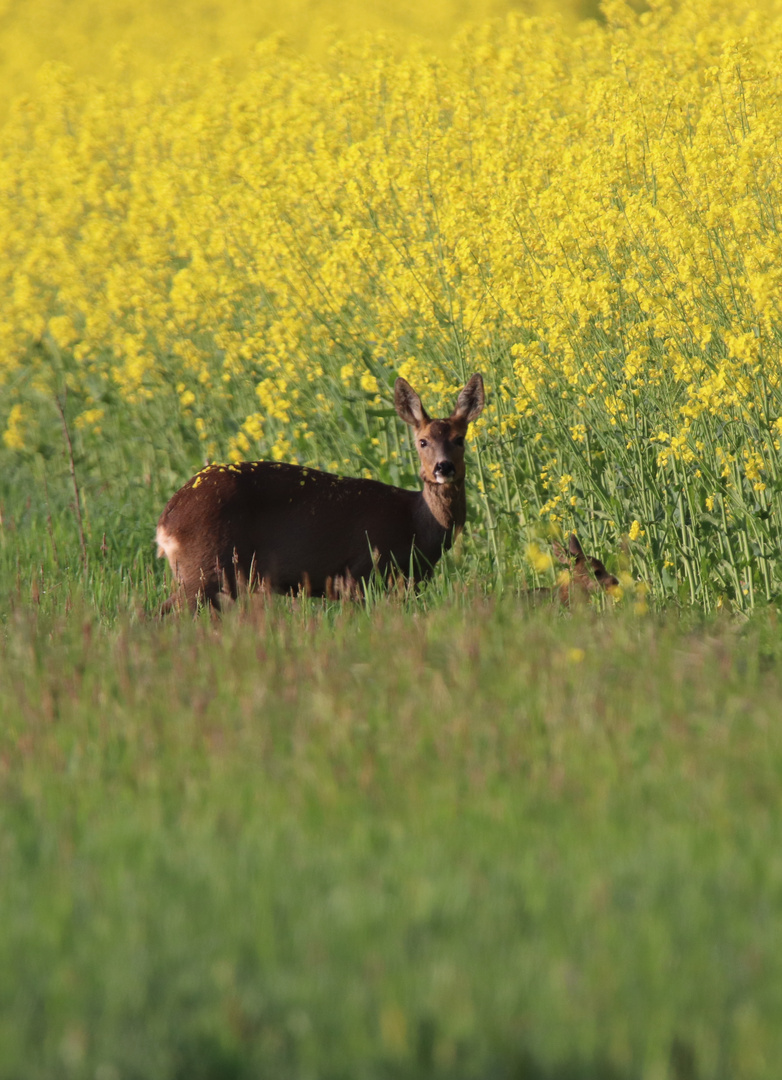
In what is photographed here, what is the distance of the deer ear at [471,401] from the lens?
6.73 metres

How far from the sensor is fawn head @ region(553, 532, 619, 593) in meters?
6.28

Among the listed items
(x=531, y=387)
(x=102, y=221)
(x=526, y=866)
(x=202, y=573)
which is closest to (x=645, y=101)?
(x=531, y=387)

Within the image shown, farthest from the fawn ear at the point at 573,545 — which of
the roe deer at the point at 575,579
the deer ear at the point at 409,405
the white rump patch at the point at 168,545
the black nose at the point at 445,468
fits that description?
the white rump patch at the point at 168,545

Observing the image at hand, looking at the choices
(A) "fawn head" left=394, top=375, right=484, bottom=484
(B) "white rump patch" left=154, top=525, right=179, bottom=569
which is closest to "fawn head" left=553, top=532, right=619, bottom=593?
(A) "fawn head" left=394, top=375, right=484, bottom=484

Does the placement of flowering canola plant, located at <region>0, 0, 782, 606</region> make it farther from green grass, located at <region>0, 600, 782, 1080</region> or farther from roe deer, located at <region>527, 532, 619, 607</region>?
green grass, located at <region>0, 600, 782, 1080</region>

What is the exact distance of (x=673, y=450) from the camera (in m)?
6.15

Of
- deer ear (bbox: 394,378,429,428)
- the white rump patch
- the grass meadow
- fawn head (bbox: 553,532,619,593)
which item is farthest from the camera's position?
deer ear (bbox: 394,378,429,428)

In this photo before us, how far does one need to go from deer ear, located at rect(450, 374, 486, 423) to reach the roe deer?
0.74 metres

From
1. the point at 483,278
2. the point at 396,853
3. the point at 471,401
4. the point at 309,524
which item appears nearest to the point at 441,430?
the point at 471,401

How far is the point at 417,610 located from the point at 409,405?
3.77 ft

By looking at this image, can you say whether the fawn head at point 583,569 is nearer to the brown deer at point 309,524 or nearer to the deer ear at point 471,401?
the brown deer at point 309,524

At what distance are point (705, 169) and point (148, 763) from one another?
13.1 ft

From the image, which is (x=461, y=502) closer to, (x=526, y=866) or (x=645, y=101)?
(x=645, y=101)

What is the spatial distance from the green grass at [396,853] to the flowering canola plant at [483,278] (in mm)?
1395
